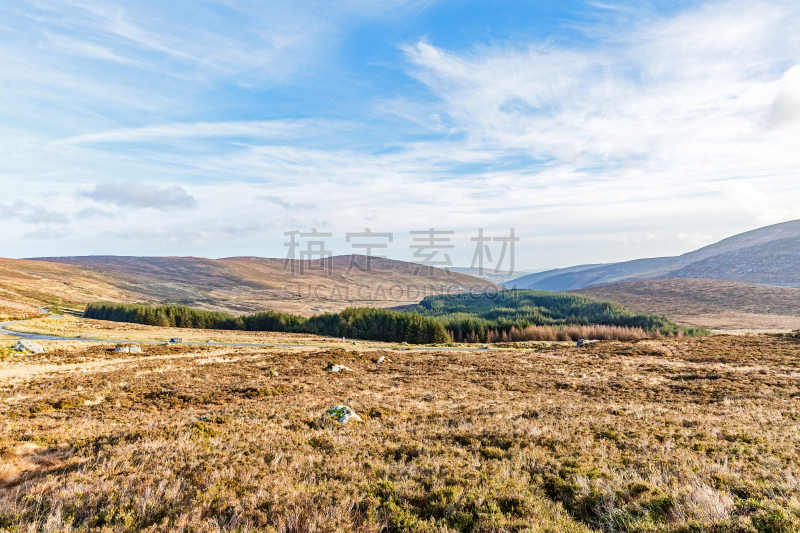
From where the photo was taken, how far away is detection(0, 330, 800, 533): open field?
253 inches

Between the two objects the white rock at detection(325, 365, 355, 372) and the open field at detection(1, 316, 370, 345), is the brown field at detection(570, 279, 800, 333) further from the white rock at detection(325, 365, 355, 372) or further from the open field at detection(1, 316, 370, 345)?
the white rock at detection(325, 365, 355, 372)

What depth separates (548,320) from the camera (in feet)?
430

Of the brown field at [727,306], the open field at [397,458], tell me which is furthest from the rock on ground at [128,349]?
the brown field at [727,306]

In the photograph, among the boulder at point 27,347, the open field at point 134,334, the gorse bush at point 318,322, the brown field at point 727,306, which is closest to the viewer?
the boulder at point 27,347

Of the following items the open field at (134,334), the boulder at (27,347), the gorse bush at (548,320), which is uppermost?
the boulder at (27,347)

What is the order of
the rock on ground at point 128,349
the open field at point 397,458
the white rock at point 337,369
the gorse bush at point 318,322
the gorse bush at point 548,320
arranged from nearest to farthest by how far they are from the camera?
the open field at point 397,458 → the white rock at point 337,369 → the rock on ground at point 128,349 → the gorse bush at point 318,322 → the gorse bush at point 548,320

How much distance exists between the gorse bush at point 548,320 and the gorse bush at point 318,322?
16.8 metres

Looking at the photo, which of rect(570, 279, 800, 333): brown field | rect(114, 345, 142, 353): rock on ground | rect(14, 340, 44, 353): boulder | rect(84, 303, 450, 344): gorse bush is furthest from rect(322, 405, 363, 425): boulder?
rect(570, 279, 800, 333): brown field

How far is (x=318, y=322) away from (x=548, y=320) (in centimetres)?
8395

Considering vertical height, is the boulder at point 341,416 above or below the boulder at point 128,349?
above

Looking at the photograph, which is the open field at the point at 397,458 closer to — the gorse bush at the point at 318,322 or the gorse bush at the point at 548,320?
the gorse bush at the point at 318,322

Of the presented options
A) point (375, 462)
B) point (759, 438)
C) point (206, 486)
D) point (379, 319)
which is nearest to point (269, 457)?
point (206, 486)

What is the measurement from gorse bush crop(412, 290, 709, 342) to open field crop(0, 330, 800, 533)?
76.5 metres

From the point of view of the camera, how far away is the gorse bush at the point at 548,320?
324 ft
